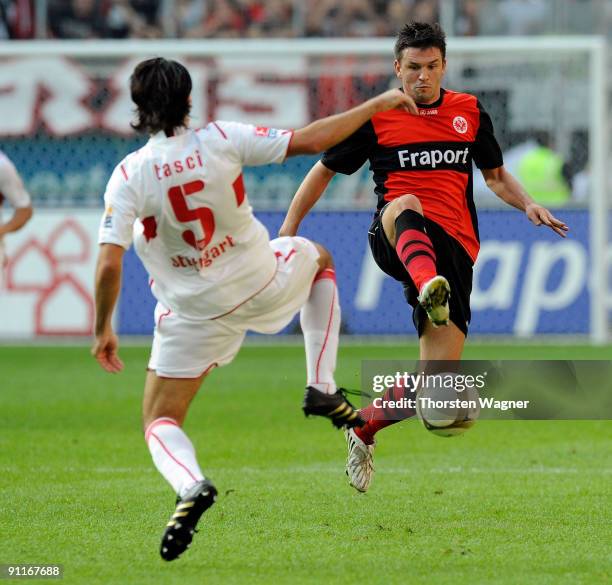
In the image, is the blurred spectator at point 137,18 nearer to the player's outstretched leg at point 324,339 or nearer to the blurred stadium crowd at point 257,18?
the blurred stadium crowd at point 257,18

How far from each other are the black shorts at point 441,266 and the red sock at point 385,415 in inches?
12.8

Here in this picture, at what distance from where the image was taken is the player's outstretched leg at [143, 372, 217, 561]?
207 inches

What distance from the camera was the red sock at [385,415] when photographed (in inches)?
284

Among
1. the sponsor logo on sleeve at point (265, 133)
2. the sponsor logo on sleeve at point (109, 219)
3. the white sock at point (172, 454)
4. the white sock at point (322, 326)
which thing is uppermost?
the sponsor logo on sleeve at point (265, 133)

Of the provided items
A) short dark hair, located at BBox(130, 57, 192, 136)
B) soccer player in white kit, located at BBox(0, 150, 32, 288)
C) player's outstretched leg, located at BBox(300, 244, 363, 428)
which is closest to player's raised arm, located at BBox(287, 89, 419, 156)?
short dark hair, located at BBox(130, 57, 192, 136)

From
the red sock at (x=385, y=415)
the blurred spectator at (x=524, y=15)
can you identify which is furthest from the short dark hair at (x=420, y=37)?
the blurred spectator at (x=524, y=15)

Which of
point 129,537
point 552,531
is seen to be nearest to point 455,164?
point 552,531

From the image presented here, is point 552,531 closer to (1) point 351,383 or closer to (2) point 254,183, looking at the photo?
(1) point 351,383

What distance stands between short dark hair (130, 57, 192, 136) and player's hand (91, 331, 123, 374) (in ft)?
2.71

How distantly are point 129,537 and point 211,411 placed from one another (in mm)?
5146

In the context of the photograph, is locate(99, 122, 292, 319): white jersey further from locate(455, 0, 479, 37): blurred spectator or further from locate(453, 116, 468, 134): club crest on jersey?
locate(455, 0, 479, 37): blurred spectator

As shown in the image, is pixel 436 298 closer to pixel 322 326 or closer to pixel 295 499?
pixel 322 326

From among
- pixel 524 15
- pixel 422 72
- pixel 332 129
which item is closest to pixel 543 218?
pixel 422 72

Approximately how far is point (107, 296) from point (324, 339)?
1155mm
